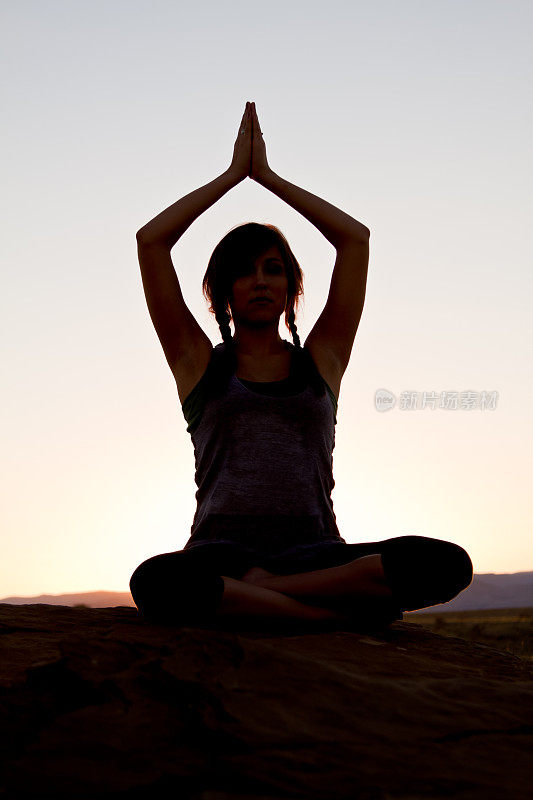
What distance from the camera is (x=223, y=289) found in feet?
14.4

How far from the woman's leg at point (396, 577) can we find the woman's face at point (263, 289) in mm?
1431

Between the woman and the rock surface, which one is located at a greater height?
the woman

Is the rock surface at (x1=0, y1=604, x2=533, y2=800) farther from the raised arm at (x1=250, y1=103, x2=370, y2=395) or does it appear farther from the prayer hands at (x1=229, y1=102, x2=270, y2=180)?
the prayer hands at (x1=229, y1=102, x2=270, y2=180)

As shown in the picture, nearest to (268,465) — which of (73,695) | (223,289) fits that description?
(223,289)

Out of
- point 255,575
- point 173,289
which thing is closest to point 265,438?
point 255,575

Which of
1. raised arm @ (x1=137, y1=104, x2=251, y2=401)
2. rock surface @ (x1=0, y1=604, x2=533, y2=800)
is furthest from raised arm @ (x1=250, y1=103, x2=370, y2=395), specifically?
rock surface @ (x1=0, y1=604, x2=533, y2=800)

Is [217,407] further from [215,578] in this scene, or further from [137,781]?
[137,781]

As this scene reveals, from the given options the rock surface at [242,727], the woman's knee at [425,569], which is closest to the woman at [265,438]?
the woman's knee at [425,569]

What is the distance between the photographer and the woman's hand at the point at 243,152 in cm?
443

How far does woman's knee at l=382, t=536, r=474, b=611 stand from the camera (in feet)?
11.4

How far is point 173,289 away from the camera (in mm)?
4137

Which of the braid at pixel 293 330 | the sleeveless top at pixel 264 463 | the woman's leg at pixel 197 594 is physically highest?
the braid at pixel 293 330

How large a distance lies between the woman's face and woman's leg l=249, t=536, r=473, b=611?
4.69ft

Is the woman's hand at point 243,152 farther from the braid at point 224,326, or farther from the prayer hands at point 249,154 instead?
the braid at point 224,326
